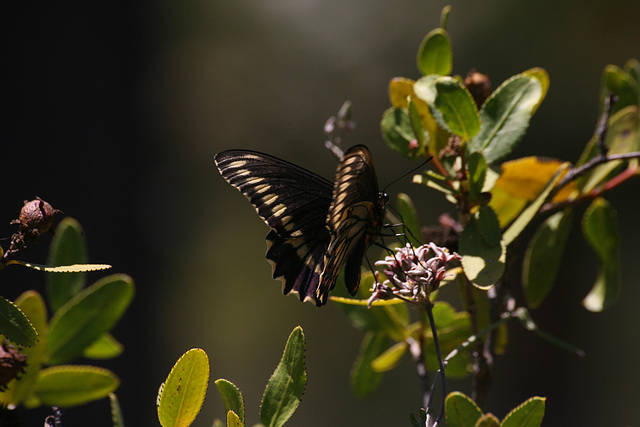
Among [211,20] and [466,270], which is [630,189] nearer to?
[466,270]

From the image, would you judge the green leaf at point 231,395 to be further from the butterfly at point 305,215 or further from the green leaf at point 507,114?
the green leaf at point 507,114

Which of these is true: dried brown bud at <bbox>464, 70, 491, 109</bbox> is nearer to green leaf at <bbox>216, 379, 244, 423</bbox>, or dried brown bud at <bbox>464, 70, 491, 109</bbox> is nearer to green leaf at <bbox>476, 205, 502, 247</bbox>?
green leaf at <bbox>476, 205, 502, 247</bbox>

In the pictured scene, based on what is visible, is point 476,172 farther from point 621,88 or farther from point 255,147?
point 255,147

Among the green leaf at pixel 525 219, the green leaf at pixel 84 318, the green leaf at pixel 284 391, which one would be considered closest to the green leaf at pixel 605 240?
the green leaf at pixel 525 219

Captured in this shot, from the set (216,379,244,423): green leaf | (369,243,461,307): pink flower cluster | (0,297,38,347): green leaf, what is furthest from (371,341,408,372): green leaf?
(0,297,38,347): green leaf

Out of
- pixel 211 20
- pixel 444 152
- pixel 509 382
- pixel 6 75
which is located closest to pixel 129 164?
pixel 6 75

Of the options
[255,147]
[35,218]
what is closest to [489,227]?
[35,218]
